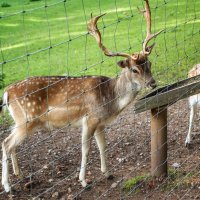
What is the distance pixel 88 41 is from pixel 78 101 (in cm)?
847

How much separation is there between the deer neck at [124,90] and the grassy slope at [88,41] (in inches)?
67.2

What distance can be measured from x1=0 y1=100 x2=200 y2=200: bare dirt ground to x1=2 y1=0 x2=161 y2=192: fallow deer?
0.66 ft

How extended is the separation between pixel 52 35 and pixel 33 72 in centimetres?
440

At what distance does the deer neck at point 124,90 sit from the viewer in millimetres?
5812

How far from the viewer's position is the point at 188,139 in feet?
20.5

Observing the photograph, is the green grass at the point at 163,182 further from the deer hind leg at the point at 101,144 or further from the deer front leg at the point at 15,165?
the deer front leg at the point at 15,165

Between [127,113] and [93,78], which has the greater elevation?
[93,78]

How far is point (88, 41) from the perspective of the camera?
14.0m

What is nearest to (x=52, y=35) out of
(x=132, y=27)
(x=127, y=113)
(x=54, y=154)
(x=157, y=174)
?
(x=132, y=27)

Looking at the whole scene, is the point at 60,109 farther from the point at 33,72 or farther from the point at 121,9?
the point at 121,9

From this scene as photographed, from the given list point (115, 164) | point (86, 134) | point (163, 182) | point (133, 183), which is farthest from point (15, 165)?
point (163, 182)

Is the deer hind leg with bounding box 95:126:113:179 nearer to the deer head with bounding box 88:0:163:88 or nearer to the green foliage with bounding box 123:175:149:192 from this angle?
the green foliage with bounding box 123:175:149:192

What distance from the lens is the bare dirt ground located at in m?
5.07

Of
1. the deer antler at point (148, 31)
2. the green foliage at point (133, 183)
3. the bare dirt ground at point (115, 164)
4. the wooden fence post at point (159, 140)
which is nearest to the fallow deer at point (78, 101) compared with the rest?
the deer antler at point (148, 31)
